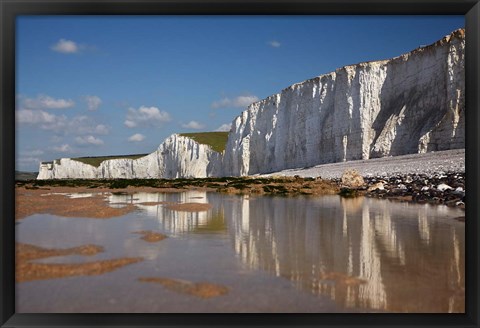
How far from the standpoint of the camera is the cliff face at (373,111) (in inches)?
1176

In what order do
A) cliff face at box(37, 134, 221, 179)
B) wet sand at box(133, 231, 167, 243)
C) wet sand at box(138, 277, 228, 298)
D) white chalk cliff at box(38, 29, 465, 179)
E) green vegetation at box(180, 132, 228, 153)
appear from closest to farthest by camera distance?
wet sand at box(138, 277, 228, 298) → wet sand at box(133, 231, 167, 243) → white chalk cliff at box(38, 29, 465, 179) → cliff face at box(37, 134, 221, 179) → green vegetation at box(180, 132, 228, 153)

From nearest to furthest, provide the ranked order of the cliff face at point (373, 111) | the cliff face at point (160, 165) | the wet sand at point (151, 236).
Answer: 1. the wet sand at point (151, 236)
2. the cliff face at point (373, 111)
3. the cliff face at point (160, 165)

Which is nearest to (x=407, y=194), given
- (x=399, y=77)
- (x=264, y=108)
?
(x=399, y=77)

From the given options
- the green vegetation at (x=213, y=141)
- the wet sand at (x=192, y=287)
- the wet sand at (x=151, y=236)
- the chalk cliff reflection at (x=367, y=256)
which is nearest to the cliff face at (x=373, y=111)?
the chalk cliff reflection at (x=367, y=256)

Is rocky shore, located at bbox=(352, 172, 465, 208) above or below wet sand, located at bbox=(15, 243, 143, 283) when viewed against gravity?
above

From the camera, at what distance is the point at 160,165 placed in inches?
3708

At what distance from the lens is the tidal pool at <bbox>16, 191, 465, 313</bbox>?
11.6 ft

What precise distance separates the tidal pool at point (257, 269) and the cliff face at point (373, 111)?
23.1m

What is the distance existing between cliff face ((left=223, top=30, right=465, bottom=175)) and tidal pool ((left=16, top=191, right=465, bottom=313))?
23.1 meters

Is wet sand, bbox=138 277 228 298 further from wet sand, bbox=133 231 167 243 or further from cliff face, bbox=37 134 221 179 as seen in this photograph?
cliff face, bbox=37 134 221 179

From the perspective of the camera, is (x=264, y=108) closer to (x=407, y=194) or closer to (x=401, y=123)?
(x=401, y=123)

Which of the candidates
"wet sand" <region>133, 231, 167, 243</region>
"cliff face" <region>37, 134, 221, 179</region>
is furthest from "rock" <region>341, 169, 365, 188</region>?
"cliff face" <region>37, 134, 221, 179</region>
